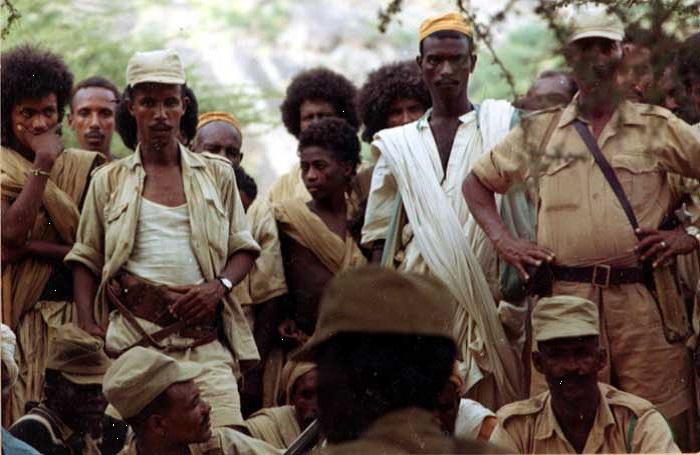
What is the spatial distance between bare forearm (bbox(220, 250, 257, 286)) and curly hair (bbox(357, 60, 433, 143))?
131 centimetres

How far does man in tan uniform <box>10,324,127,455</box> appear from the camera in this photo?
6652mm

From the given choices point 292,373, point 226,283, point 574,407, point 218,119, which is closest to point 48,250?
point 226,283

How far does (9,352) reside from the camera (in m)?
6.54

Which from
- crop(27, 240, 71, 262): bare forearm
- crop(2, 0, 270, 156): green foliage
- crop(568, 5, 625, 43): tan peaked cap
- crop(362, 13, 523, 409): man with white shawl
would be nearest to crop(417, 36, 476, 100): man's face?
crop(362, 13, 523, 409): man with white shawl

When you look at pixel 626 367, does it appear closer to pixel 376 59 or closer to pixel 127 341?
pixel 127 341

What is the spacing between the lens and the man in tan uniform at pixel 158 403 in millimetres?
6164

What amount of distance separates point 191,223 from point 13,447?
1.19 m

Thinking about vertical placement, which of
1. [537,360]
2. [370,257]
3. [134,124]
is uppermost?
[134,124]

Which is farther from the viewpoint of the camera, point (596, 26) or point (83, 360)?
point (83, 360)

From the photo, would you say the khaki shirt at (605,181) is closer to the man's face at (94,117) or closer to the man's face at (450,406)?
the man's face at (450,406)

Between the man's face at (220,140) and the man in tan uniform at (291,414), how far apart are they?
4.74ft

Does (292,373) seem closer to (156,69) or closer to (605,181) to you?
(156,69)

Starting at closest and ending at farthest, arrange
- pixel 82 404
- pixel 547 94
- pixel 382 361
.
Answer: pixel 382 361 < pixel 82 404 < pixel 547 94

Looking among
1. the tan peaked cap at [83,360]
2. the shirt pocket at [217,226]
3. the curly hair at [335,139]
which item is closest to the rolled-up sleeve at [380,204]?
the curly hair at [335,139]
